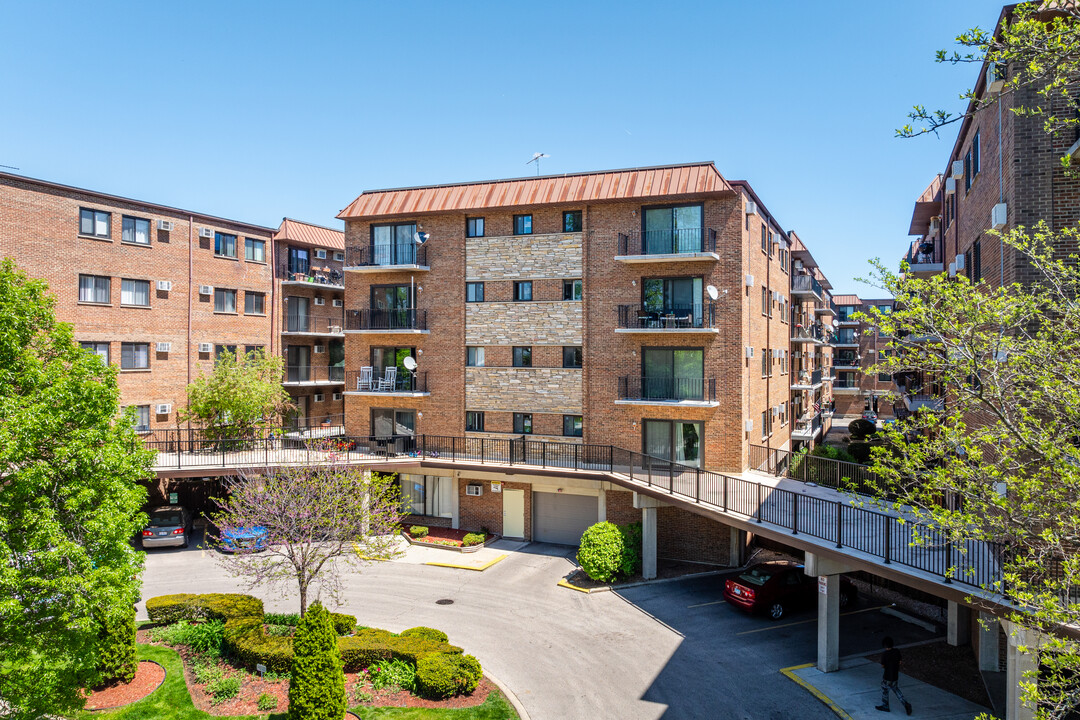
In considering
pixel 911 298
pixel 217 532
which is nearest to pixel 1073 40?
pixel 911 298

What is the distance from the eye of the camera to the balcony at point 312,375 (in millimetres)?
33312

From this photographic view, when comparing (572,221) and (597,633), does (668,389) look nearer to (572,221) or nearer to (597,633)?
(572,221)

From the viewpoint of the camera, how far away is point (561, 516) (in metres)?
24.9

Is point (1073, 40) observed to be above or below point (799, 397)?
above

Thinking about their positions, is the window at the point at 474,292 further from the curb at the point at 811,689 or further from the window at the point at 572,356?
the curb at the point at 811,689

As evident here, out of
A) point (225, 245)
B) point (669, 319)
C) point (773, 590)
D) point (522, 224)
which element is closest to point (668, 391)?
point (669, 319)

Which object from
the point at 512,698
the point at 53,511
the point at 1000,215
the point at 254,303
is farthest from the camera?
the point at 254,303

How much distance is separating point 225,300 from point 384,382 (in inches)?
388

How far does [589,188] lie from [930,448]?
18.4 m

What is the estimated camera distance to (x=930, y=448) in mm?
7988

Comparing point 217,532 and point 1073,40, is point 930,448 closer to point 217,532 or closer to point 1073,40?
point 1073,40

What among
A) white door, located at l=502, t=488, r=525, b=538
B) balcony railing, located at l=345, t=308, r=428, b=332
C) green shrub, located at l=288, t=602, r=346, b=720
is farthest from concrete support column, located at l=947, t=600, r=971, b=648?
balcony railing, located at l=345, t=308, r=428, b=332

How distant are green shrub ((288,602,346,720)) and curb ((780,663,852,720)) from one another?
31.6 ft

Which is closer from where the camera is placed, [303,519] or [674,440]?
[303,519]
